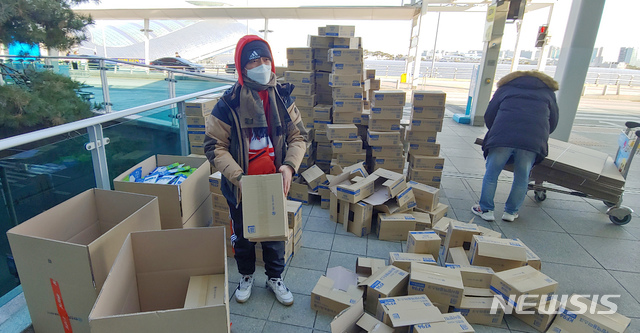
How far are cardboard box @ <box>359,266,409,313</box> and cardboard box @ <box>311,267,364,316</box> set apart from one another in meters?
0.09

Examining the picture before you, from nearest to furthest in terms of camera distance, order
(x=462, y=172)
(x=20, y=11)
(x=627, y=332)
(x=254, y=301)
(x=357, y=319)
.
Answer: (x=357, y=319) < (x=627, y=332) < (x=254, y=301) < (x=20, y=11) < (x=462, y=172)

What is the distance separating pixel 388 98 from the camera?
434 centimetres

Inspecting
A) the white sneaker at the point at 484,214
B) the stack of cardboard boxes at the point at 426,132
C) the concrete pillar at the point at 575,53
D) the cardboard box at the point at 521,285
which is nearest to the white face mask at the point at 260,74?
the cardboard box at the point at 521,285

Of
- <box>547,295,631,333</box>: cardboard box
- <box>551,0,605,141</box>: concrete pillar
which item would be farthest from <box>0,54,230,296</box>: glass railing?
<box>551,0,605,141</box>: concrete pillar

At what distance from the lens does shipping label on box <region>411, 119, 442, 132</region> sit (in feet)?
14.5

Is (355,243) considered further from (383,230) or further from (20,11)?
(20,11)

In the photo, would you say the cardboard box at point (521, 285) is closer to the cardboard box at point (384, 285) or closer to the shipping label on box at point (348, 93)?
the cardboard box at point (384, 285)

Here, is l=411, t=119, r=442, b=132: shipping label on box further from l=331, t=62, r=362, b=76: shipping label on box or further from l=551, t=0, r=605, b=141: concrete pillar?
l=551, t=0, r=605, b=141: concrete pillar

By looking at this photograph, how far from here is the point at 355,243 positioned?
3346 millimetres

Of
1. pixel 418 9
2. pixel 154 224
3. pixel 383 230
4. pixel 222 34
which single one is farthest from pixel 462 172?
pixel 222 34

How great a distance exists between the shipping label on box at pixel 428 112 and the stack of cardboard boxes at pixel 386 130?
8.6 inches

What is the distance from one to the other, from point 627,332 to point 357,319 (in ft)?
6.24

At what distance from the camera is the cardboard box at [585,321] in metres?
2.10
